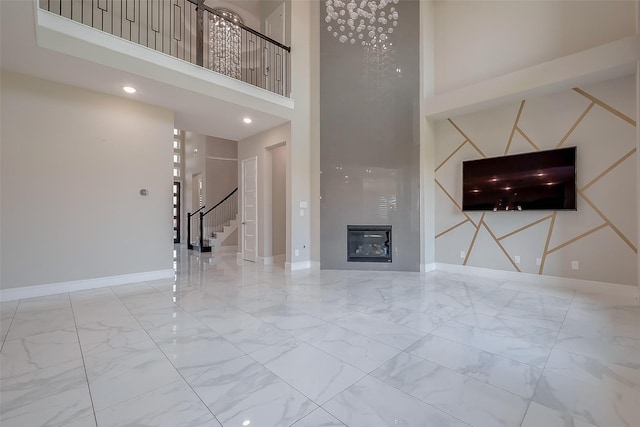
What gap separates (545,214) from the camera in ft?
14.6

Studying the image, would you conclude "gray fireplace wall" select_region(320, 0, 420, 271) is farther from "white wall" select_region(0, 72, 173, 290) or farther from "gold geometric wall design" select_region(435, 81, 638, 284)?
"white wall" select_region(0, 72, 173, 290)

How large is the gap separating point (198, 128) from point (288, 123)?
205 cm

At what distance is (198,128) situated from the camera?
606 centimetres

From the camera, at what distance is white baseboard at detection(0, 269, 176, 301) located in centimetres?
Answer: 361

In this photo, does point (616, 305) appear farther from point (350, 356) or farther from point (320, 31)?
point (320, 31)

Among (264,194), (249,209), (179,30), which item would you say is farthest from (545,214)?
(179,30)

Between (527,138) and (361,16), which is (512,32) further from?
(361,16)

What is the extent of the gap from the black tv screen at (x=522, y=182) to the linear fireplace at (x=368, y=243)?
1.59 m

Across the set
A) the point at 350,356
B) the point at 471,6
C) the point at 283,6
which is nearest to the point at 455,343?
Answer: the point at 350,356

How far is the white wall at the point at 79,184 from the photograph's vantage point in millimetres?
3629

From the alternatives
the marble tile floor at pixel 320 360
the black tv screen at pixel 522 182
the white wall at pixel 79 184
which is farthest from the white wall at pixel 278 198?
the black tv screen at pixel 522 182

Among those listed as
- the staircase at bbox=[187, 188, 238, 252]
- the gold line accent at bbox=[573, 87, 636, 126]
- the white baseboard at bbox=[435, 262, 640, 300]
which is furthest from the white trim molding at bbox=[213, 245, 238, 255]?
the gold line accent at bbox=[573, 87, 636, 126]

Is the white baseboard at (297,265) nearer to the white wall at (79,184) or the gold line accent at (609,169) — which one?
the white wall at (79,184)

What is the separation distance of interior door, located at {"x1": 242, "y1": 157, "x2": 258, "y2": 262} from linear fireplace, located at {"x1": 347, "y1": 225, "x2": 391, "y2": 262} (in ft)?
7.60
